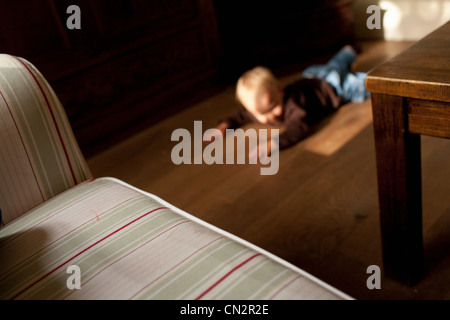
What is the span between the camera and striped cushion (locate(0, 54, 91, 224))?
84cm

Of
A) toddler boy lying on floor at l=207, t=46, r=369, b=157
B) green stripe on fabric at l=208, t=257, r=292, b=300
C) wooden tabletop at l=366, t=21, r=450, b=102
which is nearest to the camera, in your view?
green stripe on fabric at l=208, t=257, r=292, b=300

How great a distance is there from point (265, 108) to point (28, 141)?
1.16 meters

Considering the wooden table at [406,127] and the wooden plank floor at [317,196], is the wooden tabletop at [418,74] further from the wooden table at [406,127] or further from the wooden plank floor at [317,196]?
the wooden plank floor at [317,196]

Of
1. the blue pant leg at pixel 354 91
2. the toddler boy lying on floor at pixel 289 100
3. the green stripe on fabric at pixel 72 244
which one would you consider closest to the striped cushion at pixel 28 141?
the green stripe on fabric at pixel 72 244

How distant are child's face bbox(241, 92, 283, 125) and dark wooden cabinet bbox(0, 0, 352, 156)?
524 mm

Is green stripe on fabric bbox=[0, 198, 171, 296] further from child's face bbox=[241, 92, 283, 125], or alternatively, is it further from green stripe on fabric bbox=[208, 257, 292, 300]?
child's face bbox=[241, 92, 283, 125]

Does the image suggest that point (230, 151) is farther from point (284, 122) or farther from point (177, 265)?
point (177, 265)

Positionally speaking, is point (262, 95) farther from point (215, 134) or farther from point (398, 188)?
point (398, 188)

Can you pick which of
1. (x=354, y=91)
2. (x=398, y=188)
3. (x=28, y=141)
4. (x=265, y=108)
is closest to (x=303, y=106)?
(x=265, y=108)

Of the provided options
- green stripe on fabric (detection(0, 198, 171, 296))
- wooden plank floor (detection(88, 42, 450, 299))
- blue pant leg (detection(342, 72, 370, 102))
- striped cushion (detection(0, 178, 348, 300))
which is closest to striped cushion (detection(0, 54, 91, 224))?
striped cushion (detection(0, 178, 348, 300))

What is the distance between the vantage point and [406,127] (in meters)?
0.82

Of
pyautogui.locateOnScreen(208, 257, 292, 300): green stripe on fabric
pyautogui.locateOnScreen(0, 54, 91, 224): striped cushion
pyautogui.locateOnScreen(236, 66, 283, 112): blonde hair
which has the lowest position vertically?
pyautogui.locateOnScreen(236, 66, 283, 112): blonde hair

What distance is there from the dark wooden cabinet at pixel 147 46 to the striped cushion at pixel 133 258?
3.86 feet

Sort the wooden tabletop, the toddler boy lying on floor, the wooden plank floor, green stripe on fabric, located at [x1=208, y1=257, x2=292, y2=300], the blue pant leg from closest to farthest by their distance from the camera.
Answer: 1. green stripe on fabric, located at [x1=208, y1=257, x2=292, y2=300]
2. the wooden tabletop
3. the wooden plank floor
4. the toddler boy lying on floor
5. the blue pant leg
